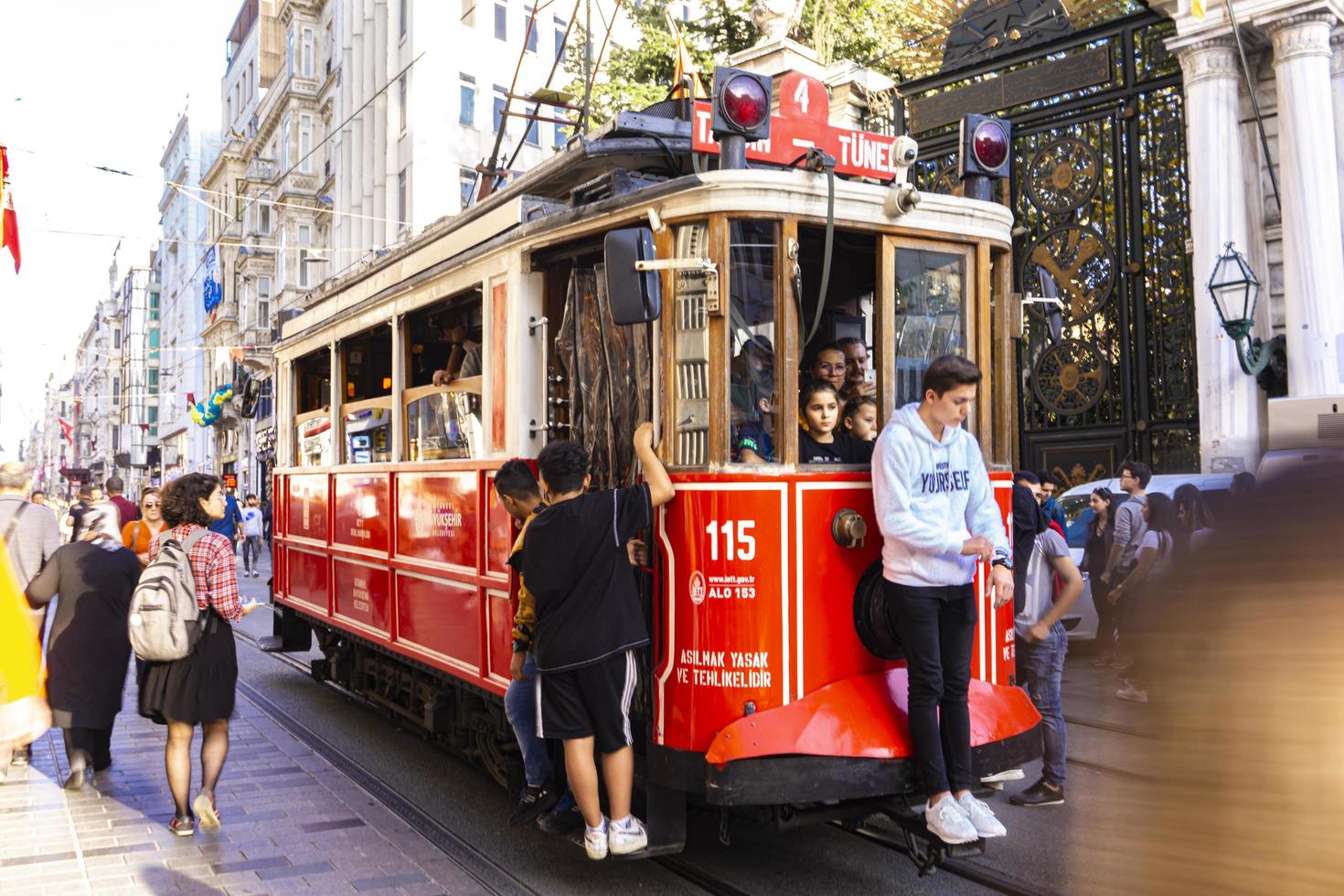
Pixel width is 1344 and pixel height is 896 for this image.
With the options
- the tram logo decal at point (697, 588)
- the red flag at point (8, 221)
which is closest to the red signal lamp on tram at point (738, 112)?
the tram logo decal at point (697, 588)

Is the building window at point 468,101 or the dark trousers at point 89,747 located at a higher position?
the building window at point 468,101

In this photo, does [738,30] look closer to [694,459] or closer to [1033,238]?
[1033,238]

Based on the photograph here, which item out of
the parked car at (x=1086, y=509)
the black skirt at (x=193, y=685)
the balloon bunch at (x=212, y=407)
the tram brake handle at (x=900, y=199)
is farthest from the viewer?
the balloon bunch at (x=212, y=407)

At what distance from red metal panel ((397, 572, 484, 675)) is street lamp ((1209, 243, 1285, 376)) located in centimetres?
894

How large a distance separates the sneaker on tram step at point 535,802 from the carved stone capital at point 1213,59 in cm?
1106

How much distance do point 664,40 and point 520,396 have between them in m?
13.8

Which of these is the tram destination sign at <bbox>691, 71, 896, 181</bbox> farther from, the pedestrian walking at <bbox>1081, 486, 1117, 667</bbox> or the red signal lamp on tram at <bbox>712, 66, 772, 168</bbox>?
the pedestrian walking at <bbox>1081, 486, 1117, 667</bbox>

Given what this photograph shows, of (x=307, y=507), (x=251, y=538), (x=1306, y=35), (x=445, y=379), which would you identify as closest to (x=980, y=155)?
(x=445, y=379)

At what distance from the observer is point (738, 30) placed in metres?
17.8

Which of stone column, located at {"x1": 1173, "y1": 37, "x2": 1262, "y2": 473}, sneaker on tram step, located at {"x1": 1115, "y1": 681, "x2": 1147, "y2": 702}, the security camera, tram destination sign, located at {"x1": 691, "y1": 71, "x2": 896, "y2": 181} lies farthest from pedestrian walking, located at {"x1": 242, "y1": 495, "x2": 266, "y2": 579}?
the security camera

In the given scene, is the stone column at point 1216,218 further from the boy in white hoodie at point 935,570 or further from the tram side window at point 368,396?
the boy in white hoodie at point 935,570

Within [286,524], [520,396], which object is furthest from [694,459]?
[286,524]

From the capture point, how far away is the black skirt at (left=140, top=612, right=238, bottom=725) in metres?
5.49

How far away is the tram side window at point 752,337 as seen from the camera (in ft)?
15.2
